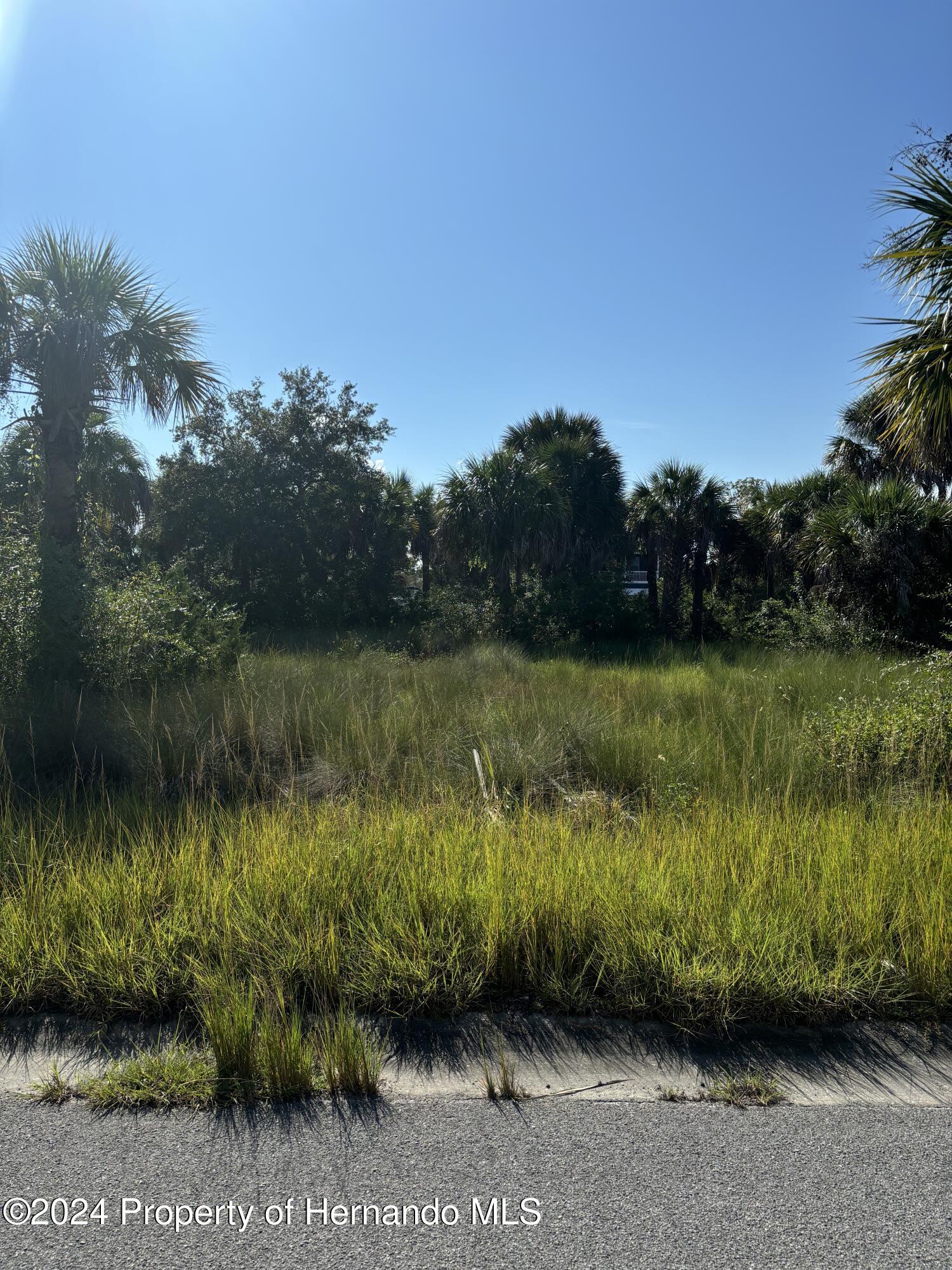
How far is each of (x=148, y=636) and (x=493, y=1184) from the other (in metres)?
8.46

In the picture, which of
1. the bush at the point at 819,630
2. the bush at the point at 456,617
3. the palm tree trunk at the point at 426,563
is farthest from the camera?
the palm tree trunk at the point at 426,563

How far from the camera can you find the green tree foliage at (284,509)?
22.4 meters

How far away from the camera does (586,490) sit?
96.6ft

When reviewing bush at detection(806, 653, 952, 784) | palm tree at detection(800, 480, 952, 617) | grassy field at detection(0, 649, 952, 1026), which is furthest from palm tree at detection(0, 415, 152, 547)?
palm tree at detection(800, 480, 952, 617)

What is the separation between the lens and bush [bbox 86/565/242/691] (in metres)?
9.02

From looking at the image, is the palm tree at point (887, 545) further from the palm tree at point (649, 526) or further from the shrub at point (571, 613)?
the palm tree at point (649, 526)

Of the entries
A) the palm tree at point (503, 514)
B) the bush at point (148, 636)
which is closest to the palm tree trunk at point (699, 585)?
the palm tree at point (503, 514)

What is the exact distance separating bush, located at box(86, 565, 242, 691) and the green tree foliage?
1095 centimetres

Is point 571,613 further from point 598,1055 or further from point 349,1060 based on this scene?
point 349,1060

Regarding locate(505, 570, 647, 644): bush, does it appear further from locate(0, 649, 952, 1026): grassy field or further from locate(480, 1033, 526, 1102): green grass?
locate(480, 1033, 526, 1102): green grass

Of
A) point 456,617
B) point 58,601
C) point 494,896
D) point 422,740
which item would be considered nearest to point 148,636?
point 58,601

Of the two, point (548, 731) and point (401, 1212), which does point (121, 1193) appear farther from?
point (548, 731)

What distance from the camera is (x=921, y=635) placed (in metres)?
18.3

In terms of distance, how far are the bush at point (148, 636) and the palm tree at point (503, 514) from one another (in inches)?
601
